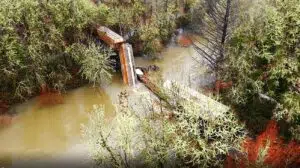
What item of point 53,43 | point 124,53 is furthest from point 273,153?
point 53,43

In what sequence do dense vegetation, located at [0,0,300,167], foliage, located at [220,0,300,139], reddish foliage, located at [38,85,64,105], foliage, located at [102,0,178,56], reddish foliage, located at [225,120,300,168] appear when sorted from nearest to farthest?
dense vegetation, located at [0,0,300,167], reddish foliage, located at [225,120,300,168], foliage, located at [220,0,300,139], reddish foliage, located at [38,85,64,105], foliage, located at [102,0,178,56]

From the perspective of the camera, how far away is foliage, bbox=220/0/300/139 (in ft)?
65.2

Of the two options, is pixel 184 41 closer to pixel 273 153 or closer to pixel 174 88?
pixel 174 88

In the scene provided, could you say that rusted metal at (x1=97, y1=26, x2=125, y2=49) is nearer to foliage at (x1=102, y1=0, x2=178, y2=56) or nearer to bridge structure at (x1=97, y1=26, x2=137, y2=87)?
bridge structure at (x1=97, y1=26, x2=137, y2=87)

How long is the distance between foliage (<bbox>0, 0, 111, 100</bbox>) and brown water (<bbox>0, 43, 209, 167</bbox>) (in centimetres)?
161

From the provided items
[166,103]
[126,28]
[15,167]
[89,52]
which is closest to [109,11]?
[126,28]

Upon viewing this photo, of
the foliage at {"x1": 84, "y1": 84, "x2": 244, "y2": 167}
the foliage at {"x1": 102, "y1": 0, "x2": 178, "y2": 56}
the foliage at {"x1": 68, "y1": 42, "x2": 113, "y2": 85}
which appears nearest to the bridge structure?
the foliage at {"x1": 68, "y1": 42, "x2": 113, "y2": 85}

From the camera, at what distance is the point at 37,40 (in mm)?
26188

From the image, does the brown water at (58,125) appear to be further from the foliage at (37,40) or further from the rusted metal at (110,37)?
the rusted metal at (110,37)

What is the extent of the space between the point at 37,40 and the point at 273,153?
57.6 ft

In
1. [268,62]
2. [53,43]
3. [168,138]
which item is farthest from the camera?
[53,43]

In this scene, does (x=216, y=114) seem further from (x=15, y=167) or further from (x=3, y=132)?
(x=3, y=132)

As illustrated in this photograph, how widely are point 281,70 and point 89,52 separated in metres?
14.2

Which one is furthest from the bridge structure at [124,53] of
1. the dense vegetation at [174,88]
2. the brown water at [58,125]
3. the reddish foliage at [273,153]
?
the reddish foliage at [273,153]
